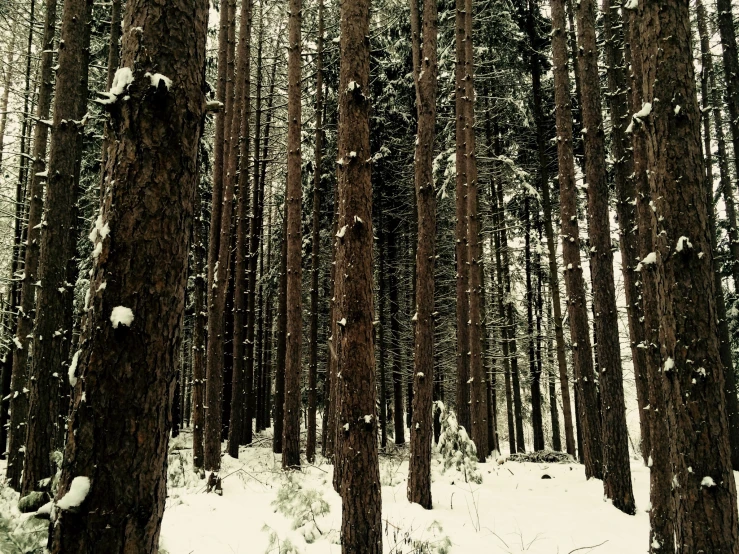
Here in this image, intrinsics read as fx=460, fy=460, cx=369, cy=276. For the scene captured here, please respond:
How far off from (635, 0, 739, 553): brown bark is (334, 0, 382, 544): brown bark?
8.71ft

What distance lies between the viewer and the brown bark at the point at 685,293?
3.58 meters

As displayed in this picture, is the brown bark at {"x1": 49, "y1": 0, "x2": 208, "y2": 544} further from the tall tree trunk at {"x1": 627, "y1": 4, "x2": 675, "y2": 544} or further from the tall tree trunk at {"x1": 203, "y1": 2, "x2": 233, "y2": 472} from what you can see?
the tall tree trunk at {"x1": 203, "y1": 2, "x2": 233, "y2": 472}

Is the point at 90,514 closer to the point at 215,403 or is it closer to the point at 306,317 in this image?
the point at 215,403

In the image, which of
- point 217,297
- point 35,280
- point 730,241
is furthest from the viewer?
point 730,241

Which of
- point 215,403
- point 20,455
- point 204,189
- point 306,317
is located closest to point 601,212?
point 215,403

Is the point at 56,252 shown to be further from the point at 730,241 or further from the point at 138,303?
the point at 730,241

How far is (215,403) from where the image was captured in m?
9.48

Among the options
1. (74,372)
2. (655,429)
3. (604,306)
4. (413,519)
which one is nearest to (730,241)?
(604,306)

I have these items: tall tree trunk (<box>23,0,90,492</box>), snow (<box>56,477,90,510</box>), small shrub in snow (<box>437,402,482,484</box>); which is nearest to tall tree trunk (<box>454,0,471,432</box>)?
small shrub in snow (<box>437,402,482,484</box>)

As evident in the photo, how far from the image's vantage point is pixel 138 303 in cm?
225

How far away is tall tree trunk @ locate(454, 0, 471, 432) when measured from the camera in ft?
37.6

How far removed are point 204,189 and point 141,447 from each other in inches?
577

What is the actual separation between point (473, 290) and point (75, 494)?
1029 centimetres

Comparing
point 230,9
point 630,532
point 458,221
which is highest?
point 230,9
